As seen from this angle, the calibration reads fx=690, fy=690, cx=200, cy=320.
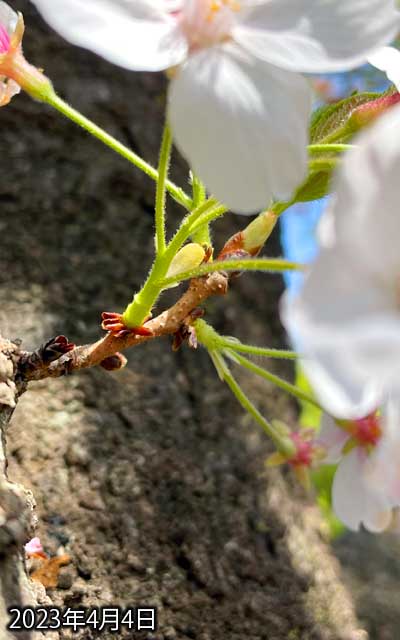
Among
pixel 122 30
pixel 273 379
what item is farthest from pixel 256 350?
pixel 122 30

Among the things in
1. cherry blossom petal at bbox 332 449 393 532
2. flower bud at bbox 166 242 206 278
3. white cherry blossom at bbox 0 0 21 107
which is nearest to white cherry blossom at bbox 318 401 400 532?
cherry blossom petal at bbox 332 449 393 532

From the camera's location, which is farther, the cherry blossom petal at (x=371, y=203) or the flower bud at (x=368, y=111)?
the flower bud at (x=368, y=111)

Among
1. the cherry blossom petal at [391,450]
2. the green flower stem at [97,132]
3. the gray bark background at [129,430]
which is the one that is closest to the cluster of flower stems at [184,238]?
the green flower stem at [97,132]

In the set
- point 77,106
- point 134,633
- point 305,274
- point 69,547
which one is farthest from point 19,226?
point 305,274

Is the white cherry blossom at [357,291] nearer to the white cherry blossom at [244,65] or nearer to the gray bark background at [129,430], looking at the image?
the white cherry blossom at [244,65]

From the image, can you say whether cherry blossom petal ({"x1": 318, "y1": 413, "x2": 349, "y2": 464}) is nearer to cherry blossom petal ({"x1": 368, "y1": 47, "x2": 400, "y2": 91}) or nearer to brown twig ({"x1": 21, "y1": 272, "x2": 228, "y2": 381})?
brown twig ({"x1": 21, "y1": 272, "x2": 228, "y2": 381})
